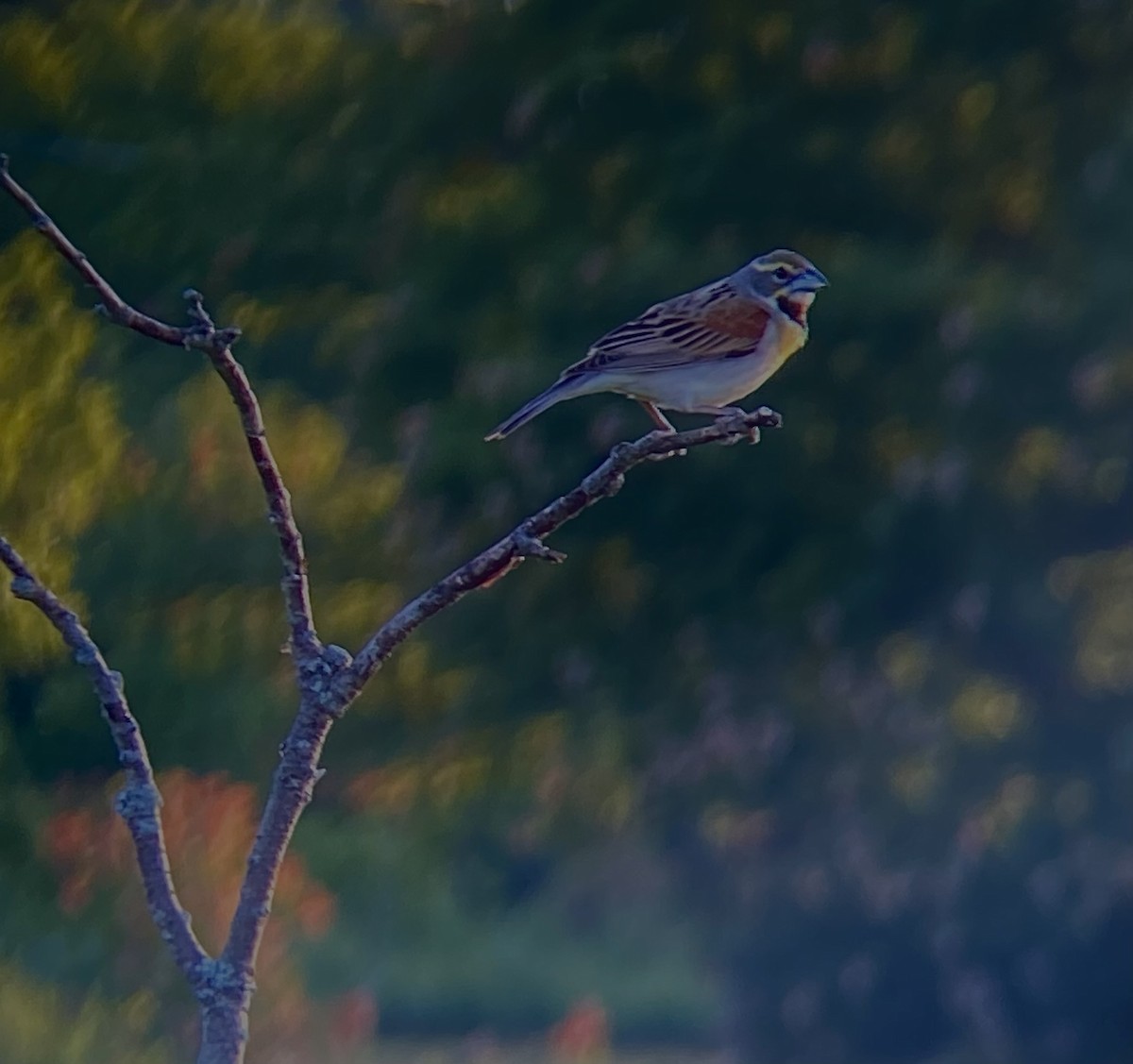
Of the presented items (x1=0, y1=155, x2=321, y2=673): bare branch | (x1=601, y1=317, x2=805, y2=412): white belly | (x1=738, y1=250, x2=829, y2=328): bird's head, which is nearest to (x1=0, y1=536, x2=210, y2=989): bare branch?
(x1=0, y1=155, x2=321, y2=673): bare branch

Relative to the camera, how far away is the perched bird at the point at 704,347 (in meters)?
2.76

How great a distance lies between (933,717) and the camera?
642cm

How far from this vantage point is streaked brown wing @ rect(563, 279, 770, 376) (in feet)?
9.29

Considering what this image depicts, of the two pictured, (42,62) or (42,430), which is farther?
(42,62)

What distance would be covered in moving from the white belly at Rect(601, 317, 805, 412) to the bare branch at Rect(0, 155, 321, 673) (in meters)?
1.51

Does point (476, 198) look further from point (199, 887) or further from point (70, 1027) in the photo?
point (70, 1027)

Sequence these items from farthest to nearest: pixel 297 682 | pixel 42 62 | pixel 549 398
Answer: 1. pixel 42 62
2. pixel 549 398
3. pixel 297 682

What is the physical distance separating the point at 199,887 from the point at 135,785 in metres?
3.82

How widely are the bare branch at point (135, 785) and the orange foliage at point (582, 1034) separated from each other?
615cm

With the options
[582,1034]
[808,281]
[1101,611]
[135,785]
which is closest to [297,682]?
[135,785]

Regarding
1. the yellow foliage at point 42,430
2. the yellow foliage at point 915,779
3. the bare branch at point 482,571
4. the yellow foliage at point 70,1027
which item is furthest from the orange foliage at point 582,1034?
the bare branch at point 482,571

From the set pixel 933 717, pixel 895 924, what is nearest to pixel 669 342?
pixel 933 717

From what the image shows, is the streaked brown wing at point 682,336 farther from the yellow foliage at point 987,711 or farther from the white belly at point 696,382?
the yellow foliage at point 987,711

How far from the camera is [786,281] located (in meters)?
Result: 3.15
